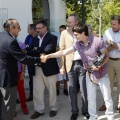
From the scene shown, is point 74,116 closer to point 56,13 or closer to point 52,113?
point 52,113

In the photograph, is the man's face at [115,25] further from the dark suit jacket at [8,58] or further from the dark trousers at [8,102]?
the dark trousers at [8,102]

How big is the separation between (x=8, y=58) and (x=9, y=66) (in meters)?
0.12

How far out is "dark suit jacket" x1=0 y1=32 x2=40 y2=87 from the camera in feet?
12.9

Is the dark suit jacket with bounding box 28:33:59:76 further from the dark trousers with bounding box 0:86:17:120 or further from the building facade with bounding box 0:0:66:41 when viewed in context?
the building facade with bounding box 0:0:66:41

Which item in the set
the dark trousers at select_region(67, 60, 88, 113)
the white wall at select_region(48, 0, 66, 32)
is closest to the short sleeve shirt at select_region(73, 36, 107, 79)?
the dark trousers at select_region(67, 60, 88, 113)

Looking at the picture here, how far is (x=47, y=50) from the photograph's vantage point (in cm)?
465

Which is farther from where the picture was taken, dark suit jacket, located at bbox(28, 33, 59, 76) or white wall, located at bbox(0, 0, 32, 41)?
white wall, located at bbox(0, 0, 32, 41)

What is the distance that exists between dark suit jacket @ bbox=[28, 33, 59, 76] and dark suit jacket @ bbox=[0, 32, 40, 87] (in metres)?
0.61

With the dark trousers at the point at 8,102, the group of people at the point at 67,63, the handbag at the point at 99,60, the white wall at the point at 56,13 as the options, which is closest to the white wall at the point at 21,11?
the white wall at the point at 56,13

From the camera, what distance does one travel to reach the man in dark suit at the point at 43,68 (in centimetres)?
471

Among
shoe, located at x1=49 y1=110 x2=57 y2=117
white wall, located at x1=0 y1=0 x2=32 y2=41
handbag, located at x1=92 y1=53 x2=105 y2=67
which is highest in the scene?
white wall, located at x1=0 y1=0 x2=32 y2=41

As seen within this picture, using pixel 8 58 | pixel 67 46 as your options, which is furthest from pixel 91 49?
pixel 8 58

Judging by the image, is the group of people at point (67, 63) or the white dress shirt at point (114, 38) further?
the white dress shirt at point (114, 38)

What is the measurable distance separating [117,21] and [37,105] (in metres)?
2.12
